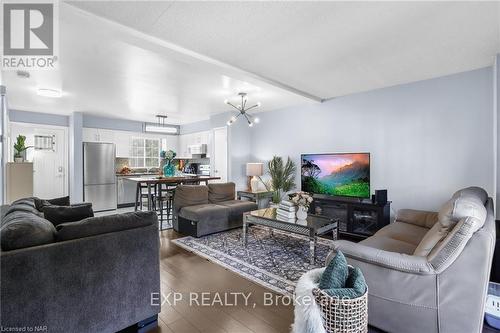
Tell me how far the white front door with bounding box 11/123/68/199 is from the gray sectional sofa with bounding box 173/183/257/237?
13.2 ft

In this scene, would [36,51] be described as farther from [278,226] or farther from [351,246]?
[351,246]

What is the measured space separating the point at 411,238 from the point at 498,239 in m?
0.76

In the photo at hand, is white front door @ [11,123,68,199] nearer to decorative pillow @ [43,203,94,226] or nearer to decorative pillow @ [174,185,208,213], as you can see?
decorative pillow @ [174,185,208,213]

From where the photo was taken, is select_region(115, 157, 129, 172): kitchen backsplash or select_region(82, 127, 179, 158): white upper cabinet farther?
select_region(115, 157, 129, 172): kitchen backsplash

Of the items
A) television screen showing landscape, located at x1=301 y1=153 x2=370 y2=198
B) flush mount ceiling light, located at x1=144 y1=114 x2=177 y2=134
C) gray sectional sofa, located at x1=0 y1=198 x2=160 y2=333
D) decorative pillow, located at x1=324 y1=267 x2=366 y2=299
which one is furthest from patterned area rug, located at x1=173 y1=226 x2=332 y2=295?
flush mount ceiling light, located at x1=144 y1=114 x2=177 y2=134

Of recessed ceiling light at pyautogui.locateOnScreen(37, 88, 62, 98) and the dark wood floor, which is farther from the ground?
recessed ceiling light at pyautogui.locateOnScreen(37, 88, 62, 98)

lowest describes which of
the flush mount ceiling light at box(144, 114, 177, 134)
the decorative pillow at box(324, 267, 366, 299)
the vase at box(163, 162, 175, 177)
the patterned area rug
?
the patterned area rug

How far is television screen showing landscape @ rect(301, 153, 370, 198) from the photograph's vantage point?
428cm

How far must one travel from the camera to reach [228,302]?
2283 millimetres

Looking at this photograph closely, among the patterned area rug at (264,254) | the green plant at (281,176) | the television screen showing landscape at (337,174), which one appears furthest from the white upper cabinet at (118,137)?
the television screen showing landscape at (337,174)

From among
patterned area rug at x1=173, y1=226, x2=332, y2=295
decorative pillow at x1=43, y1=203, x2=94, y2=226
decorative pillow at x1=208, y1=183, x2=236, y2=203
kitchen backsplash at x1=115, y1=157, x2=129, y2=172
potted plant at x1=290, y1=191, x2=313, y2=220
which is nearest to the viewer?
decorative pillow at x1=43, y1=203, x2=94, y2=226

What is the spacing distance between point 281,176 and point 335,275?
4040 millimetres

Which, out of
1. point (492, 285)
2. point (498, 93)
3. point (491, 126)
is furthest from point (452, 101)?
point (492, 285)

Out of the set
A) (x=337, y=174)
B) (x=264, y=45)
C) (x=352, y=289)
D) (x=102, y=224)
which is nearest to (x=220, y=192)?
(x=337, y=174)
